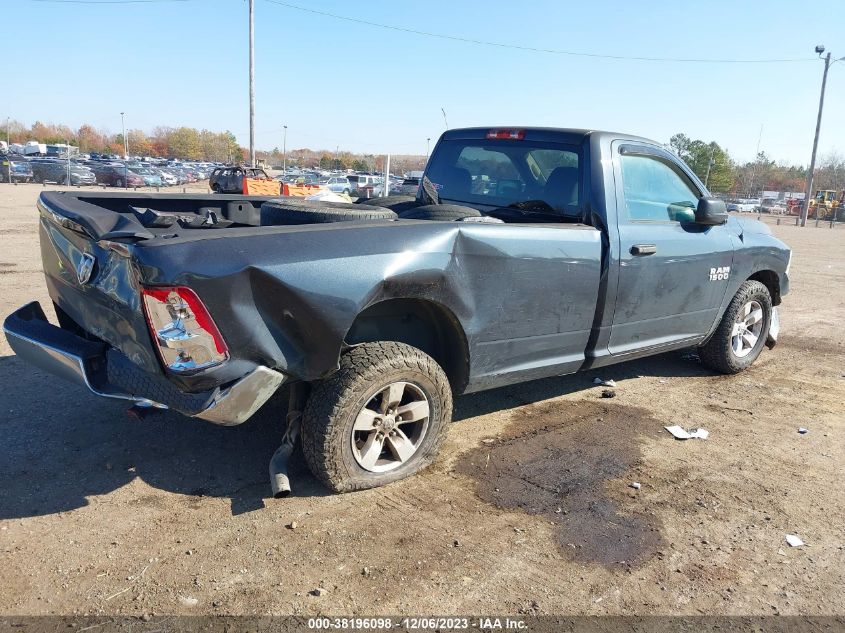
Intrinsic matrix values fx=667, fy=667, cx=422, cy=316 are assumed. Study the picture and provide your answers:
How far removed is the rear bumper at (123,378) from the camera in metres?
2.91

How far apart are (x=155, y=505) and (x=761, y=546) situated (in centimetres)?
294

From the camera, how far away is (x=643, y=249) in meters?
4.42

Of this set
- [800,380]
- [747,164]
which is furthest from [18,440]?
[747,164]

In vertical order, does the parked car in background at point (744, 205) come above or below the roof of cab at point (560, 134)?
below

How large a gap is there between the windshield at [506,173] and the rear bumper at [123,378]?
2417mm

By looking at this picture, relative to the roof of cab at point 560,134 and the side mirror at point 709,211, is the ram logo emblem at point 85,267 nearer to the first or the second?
the roof of cab at point 560,134

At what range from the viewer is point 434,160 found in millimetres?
5508

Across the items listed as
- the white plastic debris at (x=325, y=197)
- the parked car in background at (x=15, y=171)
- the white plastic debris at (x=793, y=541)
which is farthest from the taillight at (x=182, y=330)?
the parked car in background at (x=15, y=171)

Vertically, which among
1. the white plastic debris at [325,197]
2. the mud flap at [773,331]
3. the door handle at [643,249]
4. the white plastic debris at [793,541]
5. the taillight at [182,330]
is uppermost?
the white plastic debris at [325,197]

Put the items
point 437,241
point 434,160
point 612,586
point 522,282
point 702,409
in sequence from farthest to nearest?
point 434,160, point 702,409, point 522,282, point 437,241, point 612,586

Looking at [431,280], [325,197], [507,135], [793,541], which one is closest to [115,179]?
[325,197]

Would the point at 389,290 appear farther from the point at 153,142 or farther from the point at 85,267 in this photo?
the point at 153,142

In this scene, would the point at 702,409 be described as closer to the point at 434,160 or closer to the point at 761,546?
the point at 761,546

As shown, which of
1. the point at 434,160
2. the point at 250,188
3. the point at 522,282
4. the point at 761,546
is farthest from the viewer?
the point at 250,188
